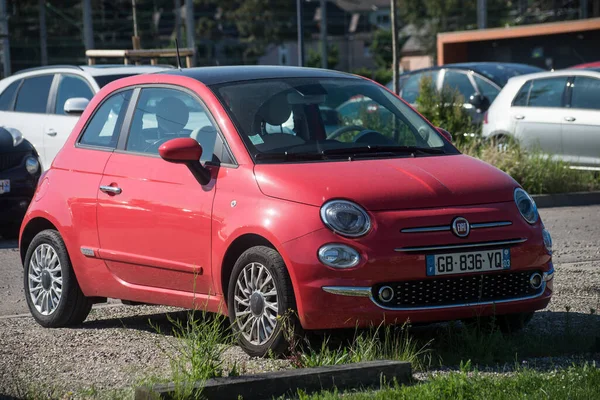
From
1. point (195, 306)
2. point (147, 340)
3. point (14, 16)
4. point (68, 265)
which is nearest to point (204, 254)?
point (195, 306)

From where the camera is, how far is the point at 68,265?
8023mm

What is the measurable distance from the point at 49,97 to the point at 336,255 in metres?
10.3

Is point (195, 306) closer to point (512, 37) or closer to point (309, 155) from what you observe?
point (309, 155)

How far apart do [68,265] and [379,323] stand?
2574 millimetres

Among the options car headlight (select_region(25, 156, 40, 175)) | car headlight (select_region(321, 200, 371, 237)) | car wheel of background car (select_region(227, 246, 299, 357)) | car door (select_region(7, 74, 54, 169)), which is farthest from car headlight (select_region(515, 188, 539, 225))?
car door (select_region(7, 74, 54, 169))

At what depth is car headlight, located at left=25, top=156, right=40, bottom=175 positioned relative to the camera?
44.8 ft

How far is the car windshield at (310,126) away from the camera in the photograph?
7.08 m

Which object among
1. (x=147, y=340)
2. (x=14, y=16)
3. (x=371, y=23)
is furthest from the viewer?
(x=371, y=23)

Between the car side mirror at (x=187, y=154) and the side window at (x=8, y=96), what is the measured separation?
9.97 m

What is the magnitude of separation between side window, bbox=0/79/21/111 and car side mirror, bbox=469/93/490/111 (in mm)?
6662

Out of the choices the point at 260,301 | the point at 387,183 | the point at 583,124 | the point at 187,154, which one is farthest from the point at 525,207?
the point at 583,124

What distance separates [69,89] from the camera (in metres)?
15.6

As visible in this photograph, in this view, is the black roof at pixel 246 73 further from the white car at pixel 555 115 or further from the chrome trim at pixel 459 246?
the white car at pixel 555 115

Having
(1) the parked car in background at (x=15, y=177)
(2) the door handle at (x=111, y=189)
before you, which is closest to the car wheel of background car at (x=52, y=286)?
(2) the door handle at (x=111, y=189)
